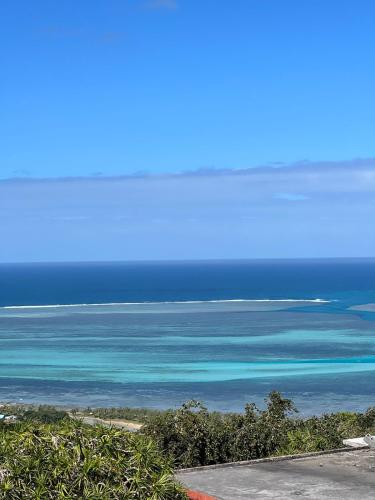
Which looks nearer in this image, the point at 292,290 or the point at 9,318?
the point at 9,318

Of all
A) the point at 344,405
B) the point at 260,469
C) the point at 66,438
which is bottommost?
the point at 344,405

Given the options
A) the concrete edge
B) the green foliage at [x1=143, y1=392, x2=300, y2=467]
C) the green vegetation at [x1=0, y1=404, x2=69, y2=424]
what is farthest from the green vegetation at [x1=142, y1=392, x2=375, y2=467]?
the green vegetation at [x1=0, y1=404, x2=69, y2=424]

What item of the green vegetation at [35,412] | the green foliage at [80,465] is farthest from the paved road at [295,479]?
the green vegetation at [35,412]

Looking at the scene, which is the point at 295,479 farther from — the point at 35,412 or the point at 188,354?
the point at 188,354

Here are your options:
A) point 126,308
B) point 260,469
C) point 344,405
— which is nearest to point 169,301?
point 126,308

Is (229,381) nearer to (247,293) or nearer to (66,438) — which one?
(66,438)

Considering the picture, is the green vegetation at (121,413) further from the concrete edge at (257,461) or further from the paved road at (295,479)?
the paved road at (295,479)
